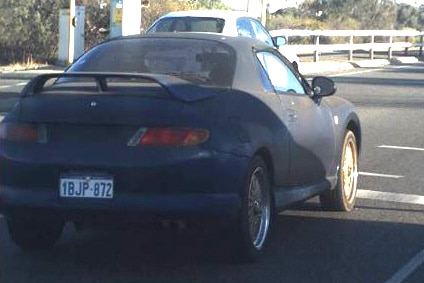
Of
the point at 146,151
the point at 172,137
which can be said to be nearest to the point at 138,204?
the point at 146,151

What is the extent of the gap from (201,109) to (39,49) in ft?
92.3

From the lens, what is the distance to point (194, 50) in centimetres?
752

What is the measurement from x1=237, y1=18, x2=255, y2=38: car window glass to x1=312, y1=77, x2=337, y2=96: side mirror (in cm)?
933

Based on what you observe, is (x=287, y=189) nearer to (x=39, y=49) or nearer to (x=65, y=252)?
(x=65, y=252)

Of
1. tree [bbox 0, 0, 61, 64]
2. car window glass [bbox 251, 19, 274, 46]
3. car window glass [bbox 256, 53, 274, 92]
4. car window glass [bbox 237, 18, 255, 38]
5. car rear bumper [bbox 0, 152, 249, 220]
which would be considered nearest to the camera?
car rear bumper [bbox 0, 152, 249, 220]

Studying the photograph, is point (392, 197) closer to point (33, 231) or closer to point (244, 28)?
point (33, 231)

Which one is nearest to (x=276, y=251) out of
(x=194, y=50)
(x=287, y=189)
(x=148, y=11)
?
(x=287, y=189)

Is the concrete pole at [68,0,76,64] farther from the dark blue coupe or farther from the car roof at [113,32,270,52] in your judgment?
the dark blue coupe

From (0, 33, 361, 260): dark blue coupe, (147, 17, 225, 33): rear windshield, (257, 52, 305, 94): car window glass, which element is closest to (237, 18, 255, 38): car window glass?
(147, 17, 225, 33): rear windshield

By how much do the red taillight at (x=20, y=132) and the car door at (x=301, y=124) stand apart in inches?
72.7

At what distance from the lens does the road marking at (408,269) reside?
21.4ft

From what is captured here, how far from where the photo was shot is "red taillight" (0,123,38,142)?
6.59 metres

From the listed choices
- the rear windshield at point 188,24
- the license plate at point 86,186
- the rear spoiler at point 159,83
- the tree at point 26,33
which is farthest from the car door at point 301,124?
the tree at point 26,33

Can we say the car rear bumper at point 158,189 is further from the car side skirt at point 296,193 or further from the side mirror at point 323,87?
the side mirror at point 323,87
